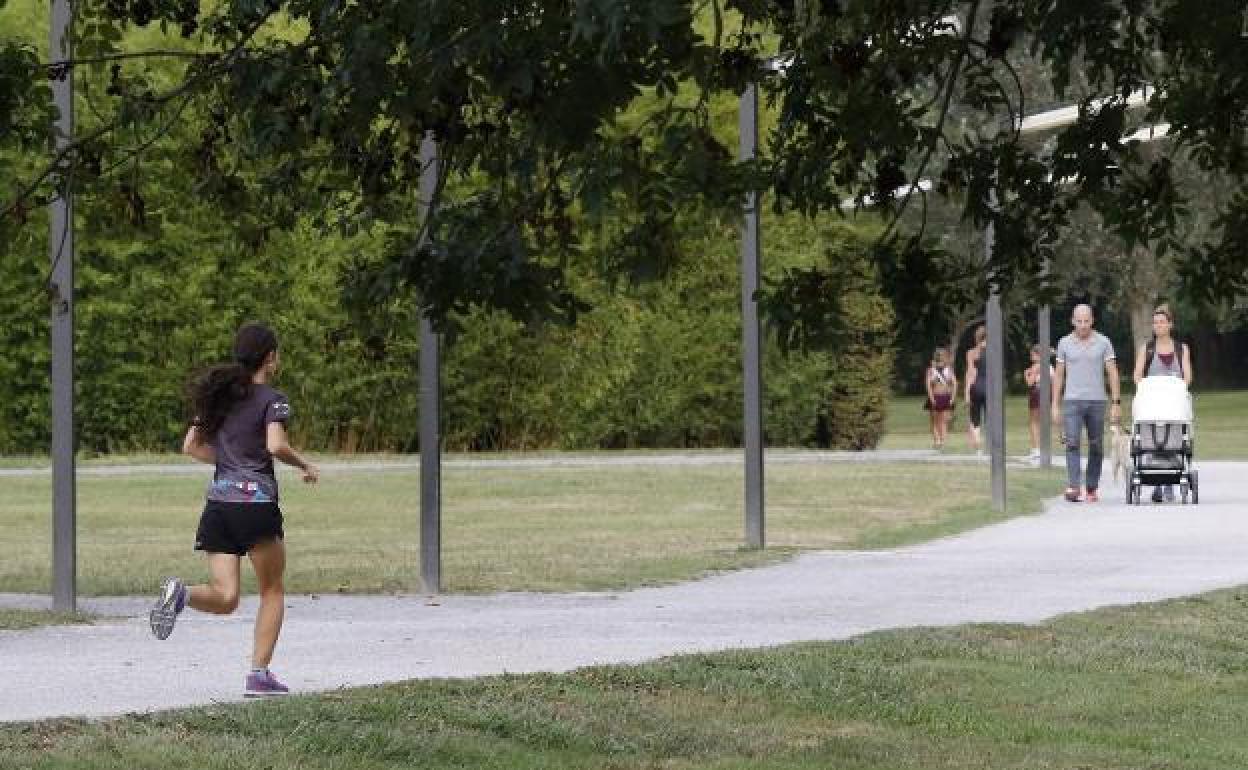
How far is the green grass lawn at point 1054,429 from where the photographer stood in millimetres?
42188

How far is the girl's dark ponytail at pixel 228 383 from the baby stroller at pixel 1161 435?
556 inches

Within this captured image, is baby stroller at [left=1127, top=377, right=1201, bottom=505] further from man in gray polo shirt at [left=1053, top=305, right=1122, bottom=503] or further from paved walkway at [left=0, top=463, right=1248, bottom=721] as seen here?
paved walkway at [left=0, top=463, right=1248, bottom=721]

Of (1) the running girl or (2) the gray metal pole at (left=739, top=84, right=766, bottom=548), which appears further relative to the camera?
(2) the gray metal pole at (left=739, top=84, right=766, bottom=548)

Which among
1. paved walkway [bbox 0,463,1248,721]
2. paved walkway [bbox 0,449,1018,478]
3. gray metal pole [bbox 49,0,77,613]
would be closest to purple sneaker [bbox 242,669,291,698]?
paved walkway [bbox 0,463,1248,721]

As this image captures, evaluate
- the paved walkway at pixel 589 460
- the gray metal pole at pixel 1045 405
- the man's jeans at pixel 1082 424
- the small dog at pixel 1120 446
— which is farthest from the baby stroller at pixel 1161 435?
the paved walkway at pixel 589 460

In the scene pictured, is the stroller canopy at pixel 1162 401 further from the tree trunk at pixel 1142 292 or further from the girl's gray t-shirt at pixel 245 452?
the tree trunk at pixel 1142 292

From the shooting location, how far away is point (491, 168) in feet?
30.6

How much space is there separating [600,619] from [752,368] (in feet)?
17.7

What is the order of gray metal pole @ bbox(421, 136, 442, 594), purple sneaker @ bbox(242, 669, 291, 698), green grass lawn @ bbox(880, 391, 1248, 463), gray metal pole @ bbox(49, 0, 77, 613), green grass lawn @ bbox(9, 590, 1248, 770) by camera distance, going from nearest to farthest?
green grass lawn @ bbox(9, 590, 1248, 770) → purple sneaker @ bbox(242, 669, 291, 698) → gray metal pole @ bbox(49, 0, 77, 613) → gray metal pole @ bbox(421, 136, 442, 594) → green grass lawn @ bbox(880, 391, 1248, 463)

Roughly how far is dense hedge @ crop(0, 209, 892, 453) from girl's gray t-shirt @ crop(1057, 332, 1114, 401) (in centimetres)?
927

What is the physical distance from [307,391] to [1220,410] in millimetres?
31862

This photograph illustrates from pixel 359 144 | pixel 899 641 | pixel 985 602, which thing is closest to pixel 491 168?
pixel 359 144

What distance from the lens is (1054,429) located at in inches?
1954

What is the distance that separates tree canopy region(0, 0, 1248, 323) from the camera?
7.65m
